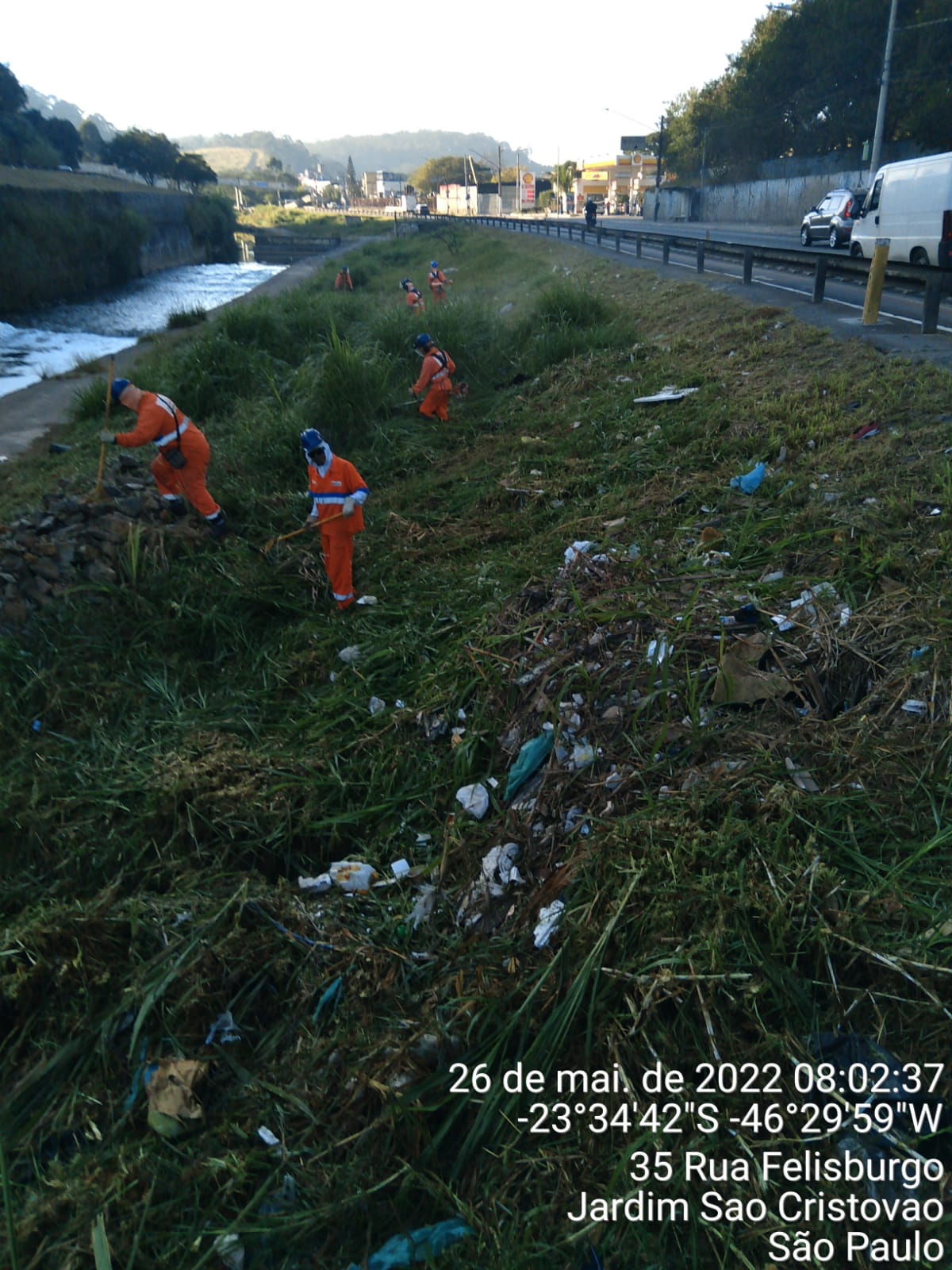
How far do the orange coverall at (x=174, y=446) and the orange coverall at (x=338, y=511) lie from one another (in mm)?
1519

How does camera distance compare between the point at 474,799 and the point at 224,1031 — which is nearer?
the point at 224,1031

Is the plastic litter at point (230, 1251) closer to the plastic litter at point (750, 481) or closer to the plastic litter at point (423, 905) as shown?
the plastic litter at point (423, 905)

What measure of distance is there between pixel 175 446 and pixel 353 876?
16.0 ft

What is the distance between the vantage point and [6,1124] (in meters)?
2.85

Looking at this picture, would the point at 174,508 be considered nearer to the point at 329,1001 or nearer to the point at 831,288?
the point at 329,1001

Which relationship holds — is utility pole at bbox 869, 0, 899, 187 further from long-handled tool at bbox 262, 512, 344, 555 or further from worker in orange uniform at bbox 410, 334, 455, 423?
long-handled tool at bbox 262, 512, 344, 555

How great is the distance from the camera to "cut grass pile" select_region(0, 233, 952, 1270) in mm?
2383

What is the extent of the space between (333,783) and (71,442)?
1006 cm

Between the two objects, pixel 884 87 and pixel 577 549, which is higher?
pixel 884 87

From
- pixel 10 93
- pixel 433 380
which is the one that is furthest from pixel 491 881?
pixel 10 93

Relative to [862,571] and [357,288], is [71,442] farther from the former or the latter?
[357,288]

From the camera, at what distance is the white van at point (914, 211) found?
12281 millimetres

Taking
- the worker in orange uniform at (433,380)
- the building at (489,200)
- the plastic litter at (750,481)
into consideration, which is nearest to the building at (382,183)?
the building at (489,200)

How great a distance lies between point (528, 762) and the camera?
3.78m
